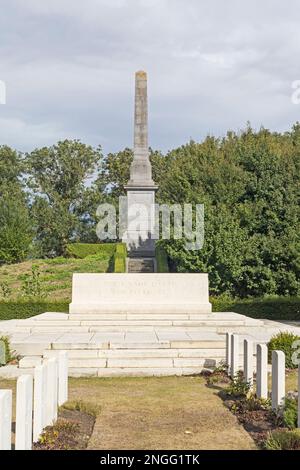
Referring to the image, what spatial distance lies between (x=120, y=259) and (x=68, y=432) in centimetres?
→ 2408

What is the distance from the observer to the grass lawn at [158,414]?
22.1 feet

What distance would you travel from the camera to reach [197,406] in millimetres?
8766

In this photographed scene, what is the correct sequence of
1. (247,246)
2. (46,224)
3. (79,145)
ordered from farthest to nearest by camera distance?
(79,145) < (46,224) < (247,246)

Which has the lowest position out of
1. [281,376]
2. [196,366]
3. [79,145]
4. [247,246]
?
[196,366]

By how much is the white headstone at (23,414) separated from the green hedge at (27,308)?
14801 millimetres

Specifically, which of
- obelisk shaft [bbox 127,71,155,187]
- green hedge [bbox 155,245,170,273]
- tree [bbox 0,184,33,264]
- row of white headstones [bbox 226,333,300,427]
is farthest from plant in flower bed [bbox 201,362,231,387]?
tree [bbox 0,184,33,264]

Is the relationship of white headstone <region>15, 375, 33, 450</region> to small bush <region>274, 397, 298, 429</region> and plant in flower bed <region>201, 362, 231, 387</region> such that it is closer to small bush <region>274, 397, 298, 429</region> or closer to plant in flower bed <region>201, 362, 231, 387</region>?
small bush <region>274, 397, 298, 429</region>

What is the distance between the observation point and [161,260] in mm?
31250

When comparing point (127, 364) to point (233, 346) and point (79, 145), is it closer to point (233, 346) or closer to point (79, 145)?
point (233, 346)

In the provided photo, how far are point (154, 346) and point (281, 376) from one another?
5.26 meters

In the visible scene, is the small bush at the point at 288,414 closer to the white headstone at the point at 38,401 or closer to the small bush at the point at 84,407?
the small bush at the point at 84,407

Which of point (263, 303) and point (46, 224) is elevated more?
point (46, 224)

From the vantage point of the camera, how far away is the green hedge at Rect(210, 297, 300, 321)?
20656mm
